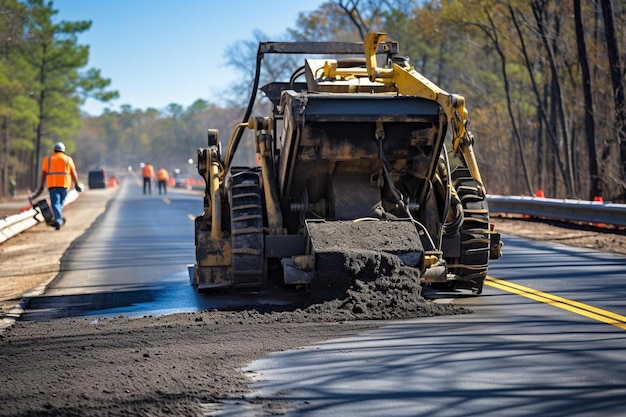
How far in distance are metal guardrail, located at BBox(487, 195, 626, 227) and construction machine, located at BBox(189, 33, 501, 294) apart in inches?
279

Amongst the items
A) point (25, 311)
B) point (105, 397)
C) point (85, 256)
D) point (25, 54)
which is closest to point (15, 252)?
point (85, 256)

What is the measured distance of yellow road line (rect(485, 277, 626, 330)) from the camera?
28.2 feet

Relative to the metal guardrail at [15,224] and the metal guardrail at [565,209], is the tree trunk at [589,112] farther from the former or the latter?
the metal guardrail at [15,224]

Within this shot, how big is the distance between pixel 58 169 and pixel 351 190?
36.6ft

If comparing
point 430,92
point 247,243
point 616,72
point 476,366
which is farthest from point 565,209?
point 476,366

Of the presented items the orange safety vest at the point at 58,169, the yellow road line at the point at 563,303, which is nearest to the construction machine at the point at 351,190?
the yellow road line at the point at 563,303

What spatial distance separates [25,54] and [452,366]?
170ft

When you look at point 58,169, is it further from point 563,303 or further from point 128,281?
point 563,303

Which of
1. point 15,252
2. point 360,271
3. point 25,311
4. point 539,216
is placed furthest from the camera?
point 539,216

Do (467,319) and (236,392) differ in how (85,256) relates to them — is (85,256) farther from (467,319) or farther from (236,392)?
(236,392)

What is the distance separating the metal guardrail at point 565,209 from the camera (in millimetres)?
17625

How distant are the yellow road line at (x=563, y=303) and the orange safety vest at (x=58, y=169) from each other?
1109 cm

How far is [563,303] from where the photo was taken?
31.8 feet

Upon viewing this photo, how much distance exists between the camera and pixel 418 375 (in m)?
6.57
